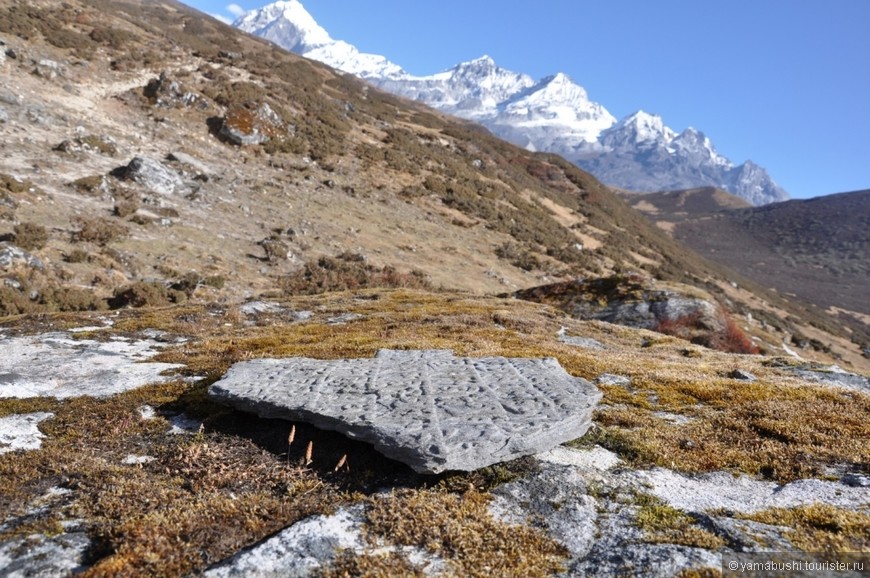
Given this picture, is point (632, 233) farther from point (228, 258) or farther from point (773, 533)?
point (773, 533)

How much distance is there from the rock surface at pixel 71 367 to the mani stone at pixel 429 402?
2282 mm

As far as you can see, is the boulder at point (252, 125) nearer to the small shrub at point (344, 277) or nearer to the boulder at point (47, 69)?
the boulder at point (47, 69)

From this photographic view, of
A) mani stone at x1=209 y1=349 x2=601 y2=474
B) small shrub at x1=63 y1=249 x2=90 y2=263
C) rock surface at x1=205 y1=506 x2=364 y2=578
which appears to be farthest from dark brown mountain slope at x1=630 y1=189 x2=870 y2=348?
small shrub at x1=63 y1=249 x2=90 y2=263

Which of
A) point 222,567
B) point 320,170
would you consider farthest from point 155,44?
point 222,567

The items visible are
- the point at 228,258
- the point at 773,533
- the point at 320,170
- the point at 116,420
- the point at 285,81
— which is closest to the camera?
the point at 773,533

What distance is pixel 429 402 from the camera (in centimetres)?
741

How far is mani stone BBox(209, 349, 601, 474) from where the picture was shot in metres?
6.07

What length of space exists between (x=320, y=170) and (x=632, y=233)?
4291cm

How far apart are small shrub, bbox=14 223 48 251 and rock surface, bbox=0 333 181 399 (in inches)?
386

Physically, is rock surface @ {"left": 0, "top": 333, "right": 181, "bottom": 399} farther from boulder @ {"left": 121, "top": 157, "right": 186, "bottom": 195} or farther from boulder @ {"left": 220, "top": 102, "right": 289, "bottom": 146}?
boulder @ {"left": 220, "top": 102, "right": 289, "bottom": 146}

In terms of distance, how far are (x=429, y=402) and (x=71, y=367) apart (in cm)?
757

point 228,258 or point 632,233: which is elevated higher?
point 632,233

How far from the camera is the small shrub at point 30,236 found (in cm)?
1930

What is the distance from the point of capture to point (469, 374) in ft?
30.0
